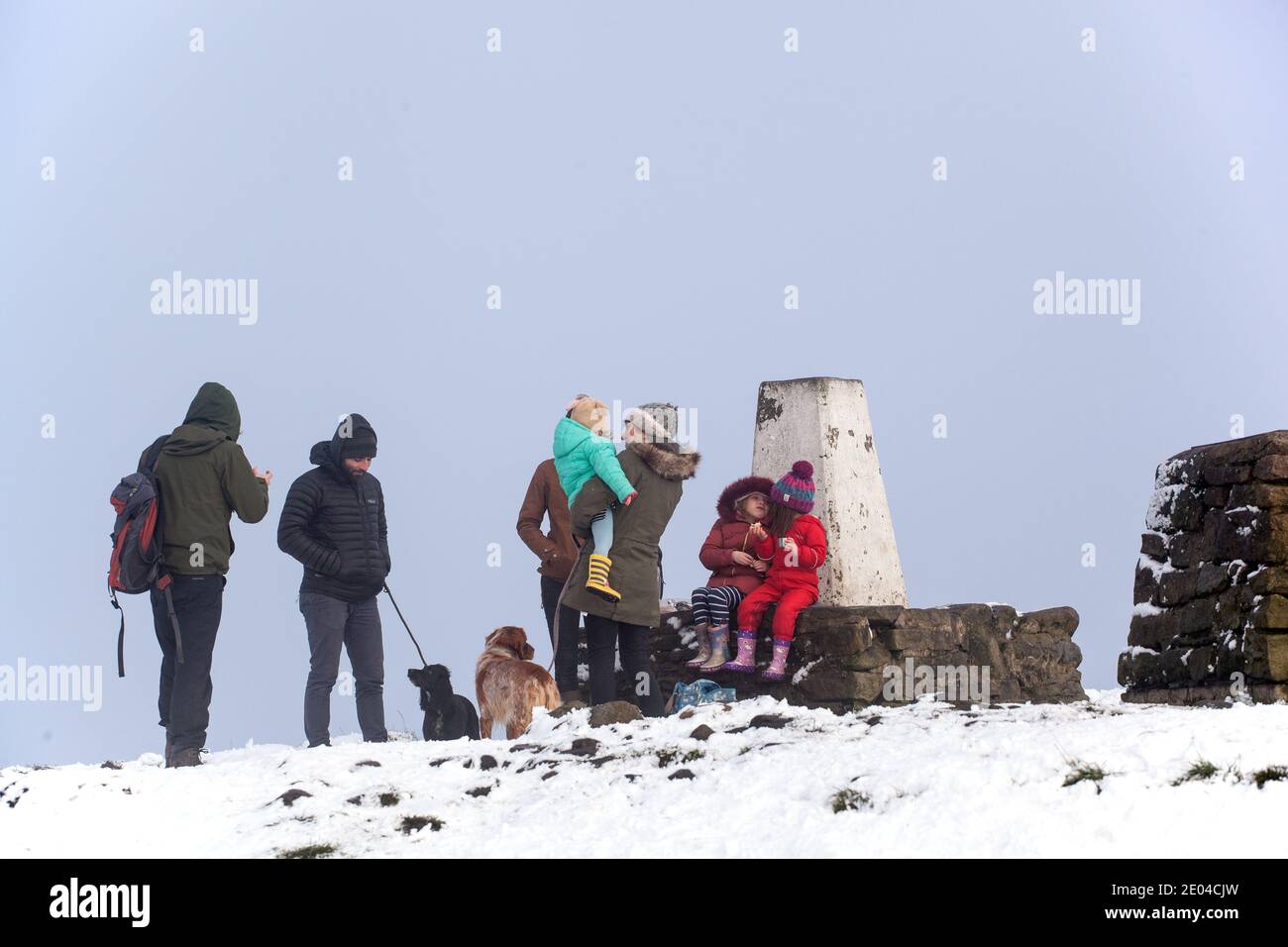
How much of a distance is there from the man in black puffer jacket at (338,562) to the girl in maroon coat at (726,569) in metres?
2.31

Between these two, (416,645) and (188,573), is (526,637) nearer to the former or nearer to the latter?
(416,645)

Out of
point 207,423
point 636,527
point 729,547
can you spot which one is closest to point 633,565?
point 636,527

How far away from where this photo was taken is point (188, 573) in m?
9.70

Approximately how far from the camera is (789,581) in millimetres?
10938

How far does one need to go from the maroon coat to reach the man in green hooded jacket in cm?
322

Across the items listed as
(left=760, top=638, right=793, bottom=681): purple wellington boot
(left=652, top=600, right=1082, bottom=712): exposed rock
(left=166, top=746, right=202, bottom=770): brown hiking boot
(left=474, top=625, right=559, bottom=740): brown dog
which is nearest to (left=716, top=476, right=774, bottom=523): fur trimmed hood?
(left=652, top=600, right=1082, bottom=712): exposed rock

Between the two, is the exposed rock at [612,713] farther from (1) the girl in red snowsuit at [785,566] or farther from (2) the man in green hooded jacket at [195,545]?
(2) the man in green hooded jacket at [195,545]

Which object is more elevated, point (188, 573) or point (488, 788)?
point (188, 573)

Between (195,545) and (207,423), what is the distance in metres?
0.89

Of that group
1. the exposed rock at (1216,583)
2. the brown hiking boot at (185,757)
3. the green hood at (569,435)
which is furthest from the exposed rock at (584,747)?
the exposed rock at (1216,583)
